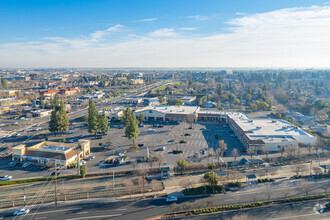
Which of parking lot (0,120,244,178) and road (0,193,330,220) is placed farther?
parking lot (0,120,244,178)

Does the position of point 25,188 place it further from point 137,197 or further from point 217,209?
point 217,209

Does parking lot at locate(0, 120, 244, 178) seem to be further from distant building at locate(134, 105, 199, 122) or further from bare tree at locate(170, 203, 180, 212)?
bare tree at locate(170, 203, 180, 212)

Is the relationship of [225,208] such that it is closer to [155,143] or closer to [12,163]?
[155,143]

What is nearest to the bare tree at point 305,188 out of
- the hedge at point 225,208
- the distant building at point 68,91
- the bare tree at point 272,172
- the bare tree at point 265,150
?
the bare tree at point 272,172

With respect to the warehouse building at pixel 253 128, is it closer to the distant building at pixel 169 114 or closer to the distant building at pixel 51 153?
the distant building at pixel 169 114

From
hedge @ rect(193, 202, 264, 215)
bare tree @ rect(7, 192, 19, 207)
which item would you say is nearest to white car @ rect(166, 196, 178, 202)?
hedge @ rect(193, 202, 264, 215)

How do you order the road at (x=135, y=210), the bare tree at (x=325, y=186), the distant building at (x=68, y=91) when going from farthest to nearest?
the distant building at (x=68, y=91), the bare tree at (x=325, y=186), the road at (x=135, y=210)

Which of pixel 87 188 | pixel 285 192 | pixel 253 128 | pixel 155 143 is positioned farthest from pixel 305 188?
pixel 87 188

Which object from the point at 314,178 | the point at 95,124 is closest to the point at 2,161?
the point at 95,124
